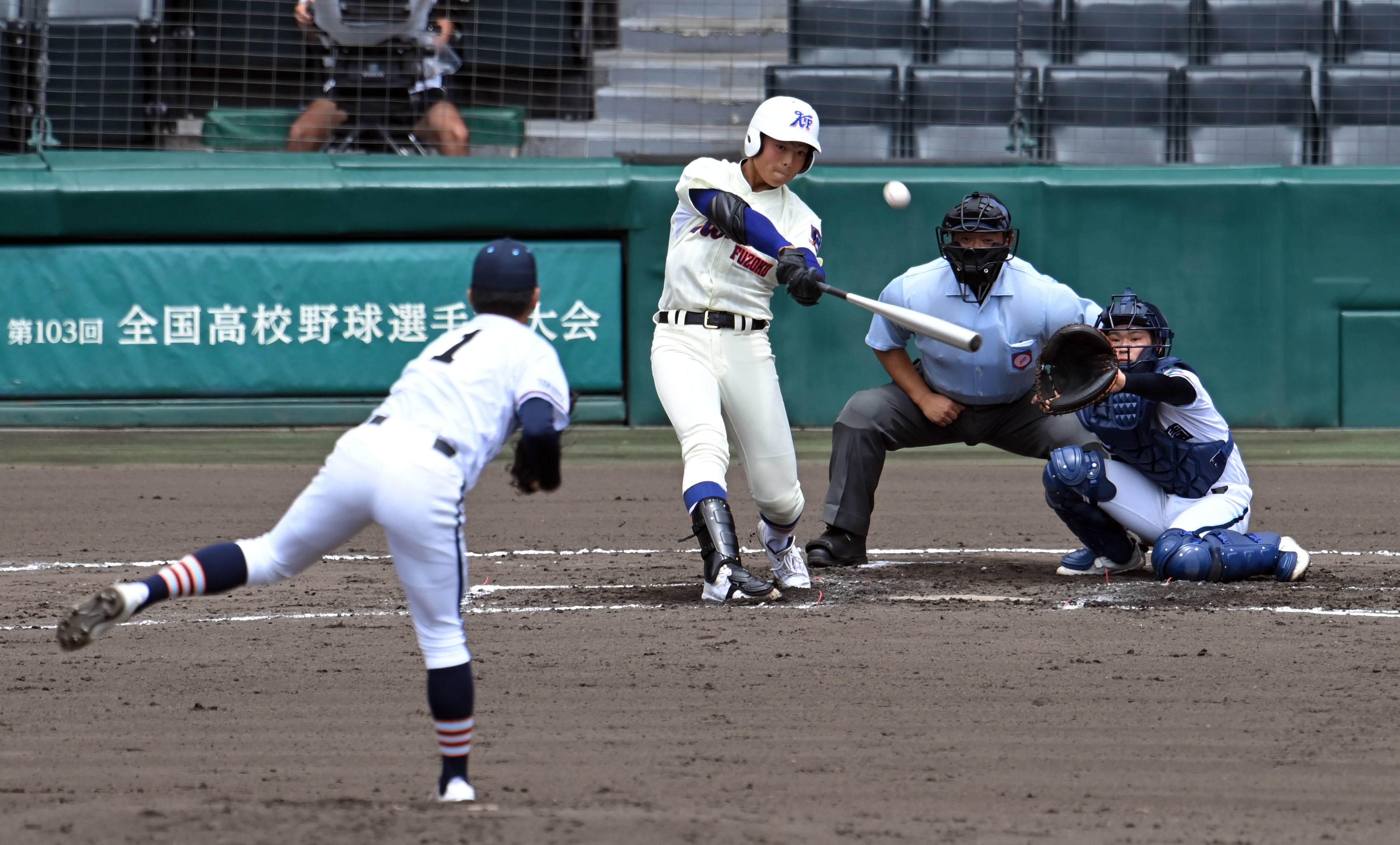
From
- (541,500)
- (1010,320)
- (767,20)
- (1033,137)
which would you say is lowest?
(541,500)

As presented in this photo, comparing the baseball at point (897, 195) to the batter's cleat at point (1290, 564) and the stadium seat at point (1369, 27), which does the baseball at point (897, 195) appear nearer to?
the batter's cleat at point (1290, 564)

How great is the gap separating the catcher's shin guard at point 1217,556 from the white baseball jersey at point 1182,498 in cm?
5

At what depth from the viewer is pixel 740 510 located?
293 inches

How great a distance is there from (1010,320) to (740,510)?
82.9 inches

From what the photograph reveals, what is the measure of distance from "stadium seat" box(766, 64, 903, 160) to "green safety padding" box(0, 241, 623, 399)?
2198 millimetres

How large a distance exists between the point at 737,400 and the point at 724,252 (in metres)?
0.52

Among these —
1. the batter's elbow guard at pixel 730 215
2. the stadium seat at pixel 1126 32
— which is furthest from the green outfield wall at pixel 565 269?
the batter's elbow guard at pixel 730 215

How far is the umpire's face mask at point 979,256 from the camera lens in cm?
567

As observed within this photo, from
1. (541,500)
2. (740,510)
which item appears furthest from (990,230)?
(541,500)

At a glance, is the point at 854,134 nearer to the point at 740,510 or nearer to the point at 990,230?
the point at 740,510

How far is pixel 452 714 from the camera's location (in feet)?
9.75

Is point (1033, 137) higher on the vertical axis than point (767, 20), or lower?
lower

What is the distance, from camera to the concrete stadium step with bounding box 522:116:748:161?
11.3 meters

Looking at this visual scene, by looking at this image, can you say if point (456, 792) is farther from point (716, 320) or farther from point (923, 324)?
point (716, 320)
